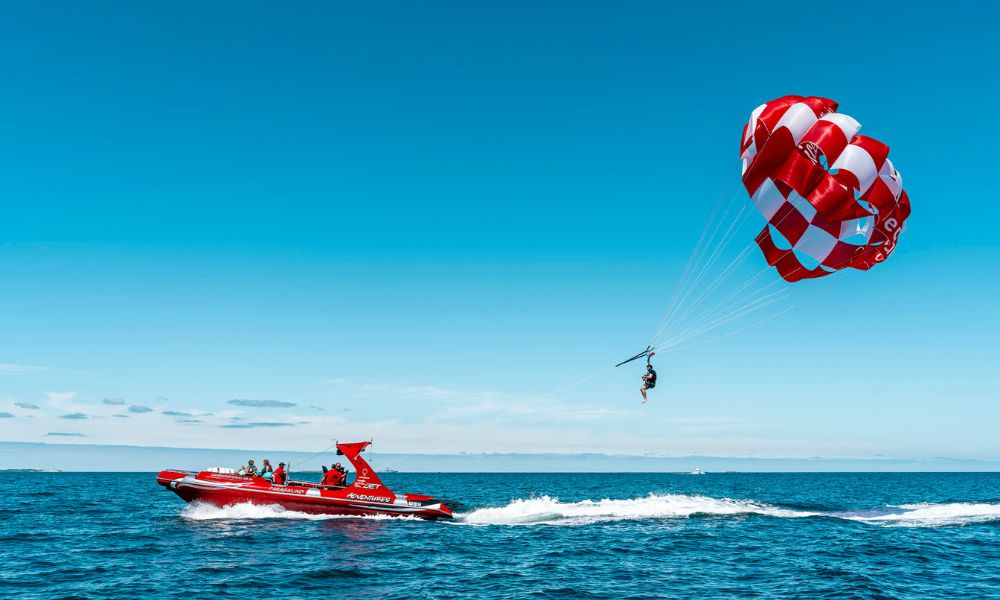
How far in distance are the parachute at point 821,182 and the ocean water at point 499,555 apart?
980cm

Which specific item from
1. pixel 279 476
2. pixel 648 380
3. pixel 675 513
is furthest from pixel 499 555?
pixel 675 513

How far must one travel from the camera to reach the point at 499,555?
22031mm

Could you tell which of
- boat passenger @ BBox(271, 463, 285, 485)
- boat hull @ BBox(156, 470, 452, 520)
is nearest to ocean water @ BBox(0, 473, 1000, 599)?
boat hull @ BBox(156, 470, 452, 520)

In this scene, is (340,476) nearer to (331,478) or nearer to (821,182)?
(331,478)

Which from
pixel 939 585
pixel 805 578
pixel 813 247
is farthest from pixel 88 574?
pixel 939 585

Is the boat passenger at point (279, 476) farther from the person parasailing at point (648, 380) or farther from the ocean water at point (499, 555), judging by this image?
the person parasailing at point (648, 380)

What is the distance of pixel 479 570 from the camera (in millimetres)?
19469

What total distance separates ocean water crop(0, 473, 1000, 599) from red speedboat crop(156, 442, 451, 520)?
0.60m

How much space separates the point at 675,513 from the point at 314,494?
19.1 meters

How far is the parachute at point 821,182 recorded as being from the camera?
1747 cm

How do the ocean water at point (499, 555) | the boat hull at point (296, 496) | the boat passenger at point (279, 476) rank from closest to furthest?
the ocean water at point (499, 555)
the boat hull at point (296, 496)
the boat passenger at point (279, 476)

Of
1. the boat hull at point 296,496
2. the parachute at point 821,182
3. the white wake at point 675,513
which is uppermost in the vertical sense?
the parachute at point 821,182

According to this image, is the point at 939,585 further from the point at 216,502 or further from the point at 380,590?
the point at 216,502

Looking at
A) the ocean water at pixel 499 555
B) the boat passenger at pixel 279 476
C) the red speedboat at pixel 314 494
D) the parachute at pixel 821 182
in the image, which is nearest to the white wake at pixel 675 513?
the ocean water at pixel 499 555
